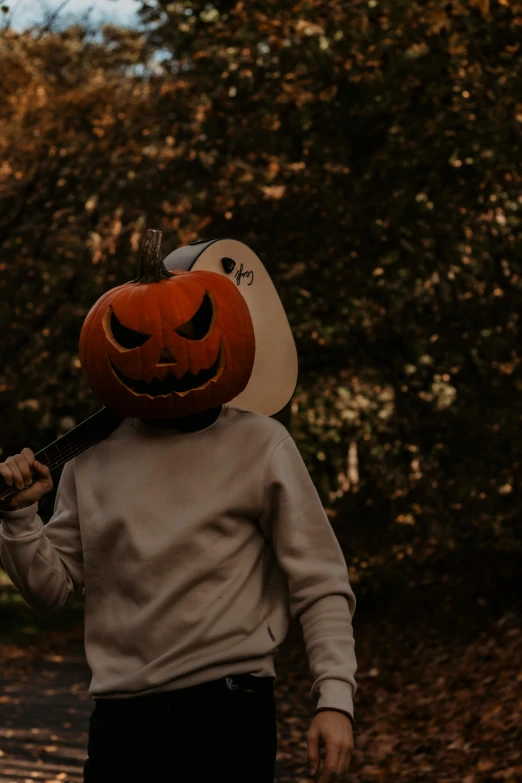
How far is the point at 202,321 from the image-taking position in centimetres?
266

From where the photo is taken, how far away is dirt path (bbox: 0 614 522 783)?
7227 millimetres

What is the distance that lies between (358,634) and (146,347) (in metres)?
9.97

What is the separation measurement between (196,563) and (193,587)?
5cm

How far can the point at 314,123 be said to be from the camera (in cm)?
985

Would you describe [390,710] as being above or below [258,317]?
below

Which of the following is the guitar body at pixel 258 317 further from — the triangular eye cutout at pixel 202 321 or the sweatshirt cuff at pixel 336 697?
the sweatshirt cuff at pixel 336 697

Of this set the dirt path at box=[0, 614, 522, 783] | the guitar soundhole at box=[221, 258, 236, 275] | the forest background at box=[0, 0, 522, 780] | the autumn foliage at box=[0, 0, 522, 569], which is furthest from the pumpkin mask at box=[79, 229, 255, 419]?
the autumn foliage at box=[0, 0, 522, 569]

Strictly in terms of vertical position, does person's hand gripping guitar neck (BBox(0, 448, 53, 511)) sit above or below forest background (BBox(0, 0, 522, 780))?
above

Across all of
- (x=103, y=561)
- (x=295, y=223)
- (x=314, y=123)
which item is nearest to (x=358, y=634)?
(x=295, y=223)

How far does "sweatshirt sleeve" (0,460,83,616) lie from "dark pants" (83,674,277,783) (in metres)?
0.27

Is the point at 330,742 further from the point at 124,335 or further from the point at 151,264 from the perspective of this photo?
the point at 151,264

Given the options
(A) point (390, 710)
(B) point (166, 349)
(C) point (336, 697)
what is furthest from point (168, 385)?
(A) point (390, 710)

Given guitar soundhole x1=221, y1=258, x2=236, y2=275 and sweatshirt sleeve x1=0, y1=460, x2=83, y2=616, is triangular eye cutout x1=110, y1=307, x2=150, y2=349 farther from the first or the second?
guitar soundhole x1=221, y1=258, x2=236, y2=275
